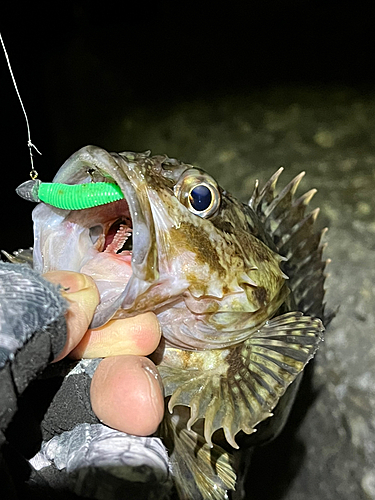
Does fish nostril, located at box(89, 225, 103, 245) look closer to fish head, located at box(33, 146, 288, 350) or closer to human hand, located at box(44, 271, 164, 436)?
fish head, located at box(33, 146, 288, 350)

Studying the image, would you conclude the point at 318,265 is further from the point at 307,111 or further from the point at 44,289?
the point at 307,111

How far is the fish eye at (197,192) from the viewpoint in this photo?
4.32ft

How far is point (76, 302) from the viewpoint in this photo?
106 cm

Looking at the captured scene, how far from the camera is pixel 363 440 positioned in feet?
6.86

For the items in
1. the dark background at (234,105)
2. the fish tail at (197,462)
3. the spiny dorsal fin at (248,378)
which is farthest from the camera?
the dark background at (234,105)

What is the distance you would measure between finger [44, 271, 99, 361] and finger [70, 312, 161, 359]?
10cm

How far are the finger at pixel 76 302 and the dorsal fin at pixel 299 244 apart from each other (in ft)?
3.44

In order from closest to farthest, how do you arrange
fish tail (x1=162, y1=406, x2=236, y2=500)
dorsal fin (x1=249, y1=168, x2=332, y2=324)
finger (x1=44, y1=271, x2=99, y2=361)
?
1. finger (x1=44, y1=271, x2=99, y2=361)
2. fish tail (x1=162, y1=406, x2=236, y2=500)
3. dorsal fin (x1=249, y1=168, x2=332, y2=324)

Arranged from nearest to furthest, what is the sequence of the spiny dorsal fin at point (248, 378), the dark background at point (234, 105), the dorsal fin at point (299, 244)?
1. the spiny dorsal fin at point (248, 378)
2. the dorsal fin at point (299, 244)
3. the dark background at point (234, 105)

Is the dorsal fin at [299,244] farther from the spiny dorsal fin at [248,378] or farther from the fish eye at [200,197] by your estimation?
the fish eye at [200,197]

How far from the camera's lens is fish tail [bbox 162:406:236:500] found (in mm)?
1403

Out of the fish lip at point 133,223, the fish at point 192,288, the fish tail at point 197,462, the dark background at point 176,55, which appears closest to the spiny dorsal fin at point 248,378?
the fish at point 192,288

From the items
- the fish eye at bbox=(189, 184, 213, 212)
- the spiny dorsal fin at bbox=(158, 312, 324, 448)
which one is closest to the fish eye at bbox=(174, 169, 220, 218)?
the fish eye at bbox=(189, 184, 213, 212)

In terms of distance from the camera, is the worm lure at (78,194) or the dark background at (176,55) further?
the dark background at (176,55)
